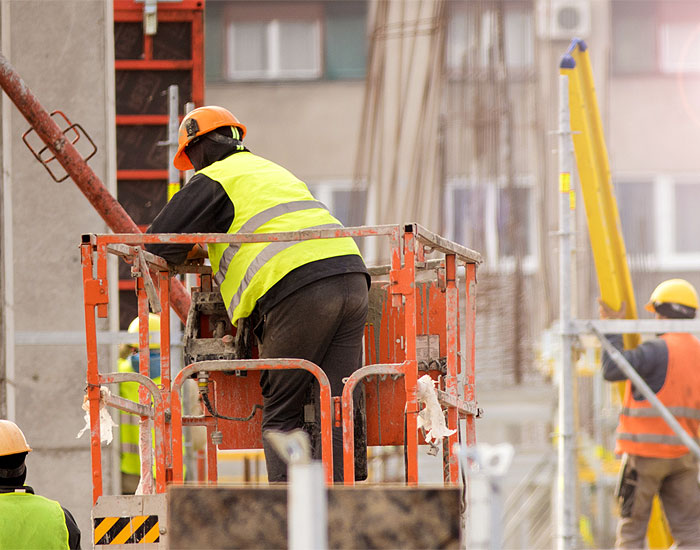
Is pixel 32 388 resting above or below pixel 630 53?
below

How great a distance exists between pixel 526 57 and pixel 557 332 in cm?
1046

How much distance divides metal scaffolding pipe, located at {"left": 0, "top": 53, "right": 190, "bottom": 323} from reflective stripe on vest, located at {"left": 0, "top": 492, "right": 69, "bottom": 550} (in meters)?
1.53

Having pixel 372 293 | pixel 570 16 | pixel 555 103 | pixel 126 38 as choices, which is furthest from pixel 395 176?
pixel 372 293

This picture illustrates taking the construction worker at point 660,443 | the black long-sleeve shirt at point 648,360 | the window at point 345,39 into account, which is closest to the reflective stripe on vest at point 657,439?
the construction worker at point 660,443

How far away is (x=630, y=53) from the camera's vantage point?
20234 millimetres

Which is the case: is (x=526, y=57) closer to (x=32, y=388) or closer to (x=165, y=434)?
(x=32, y=388)

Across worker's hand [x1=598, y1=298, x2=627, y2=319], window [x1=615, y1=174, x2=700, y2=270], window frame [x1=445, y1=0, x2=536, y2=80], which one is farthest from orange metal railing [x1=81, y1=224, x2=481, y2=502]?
window [x1=615, y1=174, x2=700, y2=270]

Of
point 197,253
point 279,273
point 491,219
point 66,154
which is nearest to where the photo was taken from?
point 279,273

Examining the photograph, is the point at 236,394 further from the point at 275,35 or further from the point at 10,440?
the point at 275,35

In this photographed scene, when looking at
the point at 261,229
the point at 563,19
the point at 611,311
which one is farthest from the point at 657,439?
the point at 563,19

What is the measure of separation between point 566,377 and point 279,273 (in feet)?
16.0

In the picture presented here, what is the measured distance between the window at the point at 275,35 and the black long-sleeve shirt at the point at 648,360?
11.5m

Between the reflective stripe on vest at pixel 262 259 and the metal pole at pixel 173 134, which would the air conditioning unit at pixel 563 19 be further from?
the reflective stripe on vest at pixel 262 259

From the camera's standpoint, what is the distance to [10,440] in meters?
5.11
